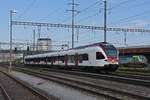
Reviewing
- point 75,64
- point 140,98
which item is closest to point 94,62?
point 75,64

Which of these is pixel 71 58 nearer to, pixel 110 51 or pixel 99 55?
pixel 99 55

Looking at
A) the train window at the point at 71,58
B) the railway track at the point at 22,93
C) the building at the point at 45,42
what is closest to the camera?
the railway track at the point at 22,93

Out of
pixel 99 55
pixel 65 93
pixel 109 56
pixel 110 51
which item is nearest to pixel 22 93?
pixel 65 93

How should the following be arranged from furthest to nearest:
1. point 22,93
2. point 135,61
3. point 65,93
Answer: point 135,61 < point 22,93 < point 65,93

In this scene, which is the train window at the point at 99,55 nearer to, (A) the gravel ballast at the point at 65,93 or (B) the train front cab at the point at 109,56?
(B) the train front cab at the point at 109,56

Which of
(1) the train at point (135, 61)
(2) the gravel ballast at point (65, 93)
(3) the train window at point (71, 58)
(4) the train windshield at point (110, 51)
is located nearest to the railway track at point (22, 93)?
(2) the gravel ballast at point (65, 93)

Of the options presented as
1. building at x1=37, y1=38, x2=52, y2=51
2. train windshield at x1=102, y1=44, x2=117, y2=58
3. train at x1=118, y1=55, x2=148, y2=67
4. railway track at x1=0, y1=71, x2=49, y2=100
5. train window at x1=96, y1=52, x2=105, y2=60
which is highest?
building at x1=37, y1=38, x2=52, y2=51

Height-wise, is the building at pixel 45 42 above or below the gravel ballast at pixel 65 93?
above

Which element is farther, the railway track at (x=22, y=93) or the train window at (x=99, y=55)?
the train window at (x=99, y=55)

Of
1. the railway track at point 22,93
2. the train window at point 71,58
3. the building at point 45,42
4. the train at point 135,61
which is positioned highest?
the building at point 45,42

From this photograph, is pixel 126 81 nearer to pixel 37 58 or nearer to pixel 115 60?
pixel 115 60

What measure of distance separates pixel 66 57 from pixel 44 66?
47.1 ft

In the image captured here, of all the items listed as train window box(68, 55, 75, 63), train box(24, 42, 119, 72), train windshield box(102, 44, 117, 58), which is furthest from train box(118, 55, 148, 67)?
train windshield box(102, 44, 117, 58)

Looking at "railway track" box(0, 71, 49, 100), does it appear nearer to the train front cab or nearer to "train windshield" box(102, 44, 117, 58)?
the train front cab
